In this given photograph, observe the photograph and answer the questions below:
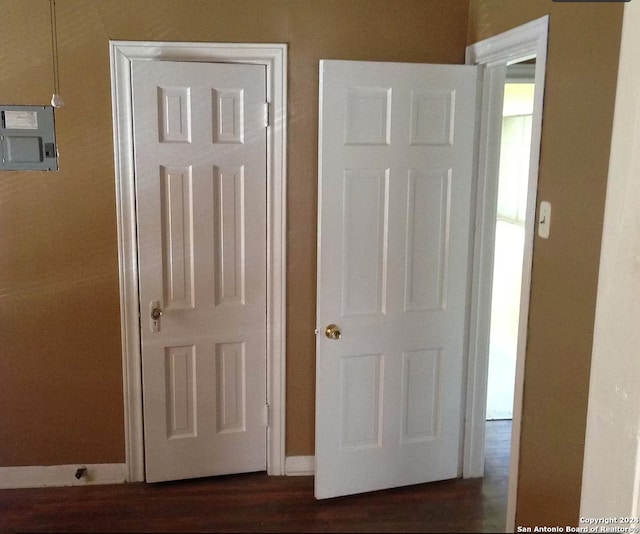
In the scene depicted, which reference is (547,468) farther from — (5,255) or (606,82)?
(5,255)

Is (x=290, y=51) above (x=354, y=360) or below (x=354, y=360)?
above

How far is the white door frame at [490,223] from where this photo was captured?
82.5 inches

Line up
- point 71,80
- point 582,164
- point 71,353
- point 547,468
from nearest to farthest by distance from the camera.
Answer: point 582,164, point 547,468, point 71,80, point 71,353

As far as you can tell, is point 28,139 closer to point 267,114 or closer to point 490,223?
point 267,114

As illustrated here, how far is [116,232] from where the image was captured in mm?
2750

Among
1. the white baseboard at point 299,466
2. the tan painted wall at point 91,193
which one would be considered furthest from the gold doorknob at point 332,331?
the white baseboard at point 299,466

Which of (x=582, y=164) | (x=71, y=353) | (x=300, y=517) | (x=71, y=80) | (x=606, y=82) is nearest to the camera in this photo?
(x=300, y=517)

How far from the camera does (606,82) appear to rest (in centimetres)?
168

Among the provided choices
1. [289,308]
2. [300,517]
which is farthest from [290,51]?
[300,517]

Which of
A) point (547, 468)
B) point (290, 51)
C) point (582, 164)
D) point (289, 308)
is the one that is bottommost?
point (547, 468)

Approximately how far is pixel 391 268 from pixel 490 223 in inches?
19.8

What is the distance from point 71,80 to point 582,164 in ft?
6.58

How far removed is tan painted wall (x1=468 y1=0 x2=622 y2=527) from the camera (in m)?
1.73

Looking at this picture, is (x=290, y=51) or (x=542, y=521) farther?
(x=290, y=51)
